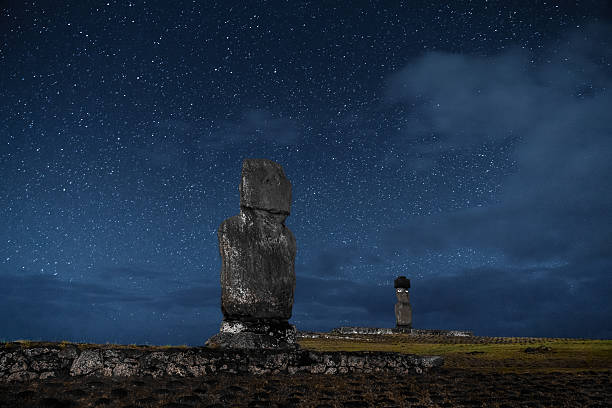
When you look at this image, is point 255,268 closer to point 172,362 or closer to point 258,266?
point 258,266

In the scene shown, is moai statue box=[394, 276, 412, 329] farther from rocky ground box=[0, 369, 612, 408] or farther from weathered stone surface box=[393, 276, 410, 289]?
rocky ground box=[0, 369, 612, 408]

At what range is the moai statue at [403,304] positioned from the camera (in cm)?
3659

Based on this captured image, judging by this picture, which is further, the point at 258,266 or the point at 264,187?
the point at 264,187

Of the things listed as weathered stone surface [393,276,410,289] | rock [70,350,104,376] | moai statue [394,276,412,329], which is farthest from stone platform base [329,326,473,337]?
rock [70,350,104,376]

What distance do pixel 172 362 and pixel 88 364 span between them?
1.63 metres

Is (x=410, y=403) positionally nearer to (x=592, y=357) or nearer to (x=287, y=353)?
(x=287, y=353)

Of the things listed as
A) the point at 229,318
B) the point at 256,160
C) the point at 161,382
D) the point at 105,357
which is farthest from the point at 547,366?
the point at 105,357

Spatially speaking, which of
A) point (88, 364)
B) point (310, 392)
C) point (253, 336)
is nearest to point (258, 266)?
point (253, 336)

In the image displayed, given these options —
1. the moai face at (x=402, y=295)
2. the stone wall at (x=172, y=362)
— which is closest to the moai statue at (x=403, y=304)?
the moai face at (x=402, y=295)

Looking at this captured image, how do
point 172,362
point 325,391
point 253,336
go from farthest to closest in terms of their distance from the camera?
point 253,336 → point 172,362 → point 325,391

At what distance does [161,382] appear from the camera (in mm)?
9094

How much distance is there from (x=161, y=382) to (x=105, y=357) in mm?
1247

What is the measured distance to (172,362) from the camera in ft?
31.9

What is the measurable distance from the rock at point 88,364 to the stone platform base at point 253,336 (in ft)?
10.4
